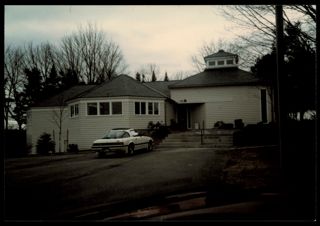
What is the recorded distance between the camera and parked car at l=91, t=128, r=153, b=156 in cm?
1175

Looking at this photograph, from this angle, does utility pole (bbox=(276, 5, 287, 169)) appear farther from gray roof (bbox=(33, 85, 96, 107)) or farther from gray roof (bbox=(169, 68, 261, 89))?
gray roof (bbox=(33, 85, 96, 107))

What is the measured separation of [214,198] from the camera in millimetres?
7082

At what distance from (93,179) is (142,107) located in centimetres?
1086

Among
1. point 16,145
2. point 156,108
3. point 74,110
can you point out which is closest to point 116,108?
point 74,110

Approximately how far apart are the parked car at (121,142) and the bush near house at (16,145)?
332 cm

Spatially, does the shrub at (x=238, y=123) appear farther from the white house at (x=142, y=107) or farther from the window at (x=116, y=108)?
the window at (x=116, y=108)

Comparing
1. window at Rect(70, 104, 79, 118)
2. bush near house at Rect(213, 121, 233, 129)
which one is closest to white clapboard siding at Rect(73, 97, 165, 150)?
window at Rect(70, 104, 79, 118)

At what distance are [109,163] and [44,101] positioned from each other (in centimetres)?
1249

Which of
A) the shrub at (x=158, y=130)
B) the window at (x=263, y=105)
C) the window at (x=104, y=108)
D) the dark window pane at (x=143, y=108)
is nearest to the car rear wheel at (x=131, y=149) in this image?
the shrub at (x=158, y=130)

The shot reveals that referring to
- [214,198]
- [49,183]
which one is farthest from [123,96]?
[214,198]

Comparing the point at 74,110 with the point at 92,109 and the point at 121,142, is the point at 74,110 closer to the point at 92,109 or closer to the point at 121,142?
the point at 92,109

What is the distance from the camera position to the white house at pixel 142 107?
53.4 feet

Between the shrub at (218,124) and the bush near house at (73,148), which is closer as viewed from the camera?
the bush near house at (73,148)
